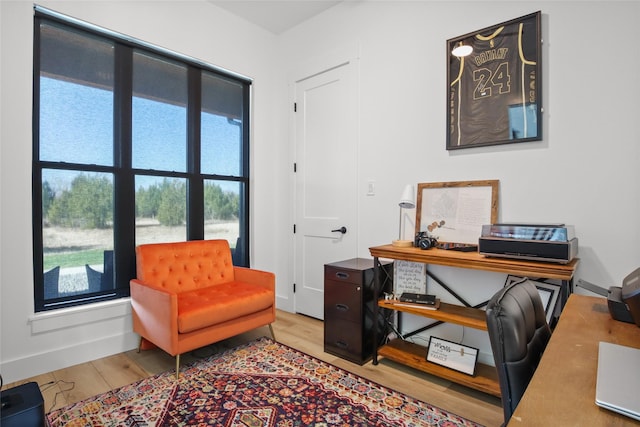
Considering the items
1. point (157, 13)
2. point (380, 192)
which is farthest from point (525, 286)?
point (157, 13)

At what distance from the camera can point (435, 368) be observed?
2096mm

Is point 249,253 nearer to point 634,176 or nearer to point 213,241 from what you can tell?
point 213,241

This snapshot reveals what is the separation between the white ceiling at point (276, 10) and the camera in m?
3.11

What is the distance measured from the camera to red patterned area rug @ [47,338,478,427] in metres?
1.72

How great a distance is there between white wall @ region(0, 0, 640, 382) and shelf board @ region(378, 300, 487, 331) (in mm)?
187

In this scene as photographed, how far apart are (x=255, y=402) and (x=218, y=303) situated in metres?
0.70

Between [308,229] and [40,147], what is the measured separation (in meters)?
2.21

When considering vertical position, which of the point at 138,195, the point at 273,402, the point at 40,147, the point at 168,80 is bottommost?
the point at 273,402

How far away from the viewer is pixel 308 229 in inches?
133

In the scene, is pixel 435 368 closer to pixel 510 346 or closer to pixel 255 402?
pixel 255 402

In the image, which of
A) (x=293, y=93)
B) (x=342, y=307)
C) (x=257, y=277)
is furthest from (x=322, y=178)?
(x=342, y=307)

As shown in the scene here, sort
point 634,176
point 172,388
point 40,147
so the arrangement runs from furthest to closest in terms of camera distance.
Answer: point 40,147 < point 172,388 < point 634,176

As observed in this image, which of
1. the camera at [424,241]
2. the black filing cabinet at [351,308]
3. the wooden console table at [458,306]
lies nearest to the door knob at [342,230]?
the black filing cabinet at [351,308]

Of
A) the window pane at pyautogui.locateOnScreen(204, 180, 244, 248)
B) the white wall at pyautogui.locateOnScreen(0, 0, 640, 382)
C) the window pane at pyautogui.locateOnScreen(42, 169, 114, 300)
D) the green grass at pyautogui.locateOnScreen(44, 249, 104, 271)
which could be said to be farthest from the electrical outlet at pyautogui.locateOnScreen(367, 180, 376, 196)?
the green grass at pyautogui.locateOnScreen(44, 249, 104, 271)
